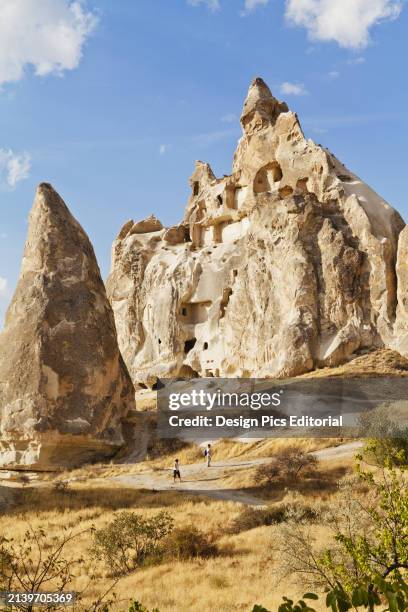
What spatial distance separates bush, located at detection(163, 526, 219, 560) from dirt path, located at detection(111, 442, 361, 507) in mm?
3188

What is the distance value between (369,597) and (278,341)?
23.9 meters

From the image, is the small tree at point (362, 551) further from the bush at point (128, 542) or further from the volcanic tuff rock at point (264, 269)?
the volcanic tuff rock at point (264, 269)

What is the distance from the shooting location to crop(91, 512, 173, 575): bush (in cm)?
988

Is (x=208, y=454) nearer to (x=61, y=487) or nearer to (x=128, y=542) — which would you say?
(x=61, y=487)

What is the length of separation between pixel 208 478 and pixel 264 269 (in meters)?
15.4

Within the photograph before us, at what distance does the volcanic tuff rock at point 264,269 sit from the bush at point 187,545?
14932 millimetres

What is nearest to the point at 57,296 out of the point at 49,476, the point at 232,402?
the point at 49,476

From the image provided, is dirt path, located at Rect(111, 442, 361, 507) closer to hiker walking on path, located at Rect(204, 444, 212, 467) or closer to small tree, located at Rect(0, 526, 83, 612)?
hiker walking on path, located at Rect(204, 444, 212, 467)

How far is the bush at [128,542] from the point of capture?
9.88 metres

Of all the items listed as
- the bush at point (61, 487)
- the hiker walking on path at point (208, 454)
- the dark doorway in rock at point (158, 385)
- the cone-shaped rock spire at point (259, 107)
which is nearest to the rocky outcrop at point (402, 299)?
the hiker walking on path at point (208, 454)

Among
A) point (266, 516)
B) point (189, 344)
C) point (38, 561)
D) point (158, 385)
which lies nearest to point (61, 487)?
point (266, 516)

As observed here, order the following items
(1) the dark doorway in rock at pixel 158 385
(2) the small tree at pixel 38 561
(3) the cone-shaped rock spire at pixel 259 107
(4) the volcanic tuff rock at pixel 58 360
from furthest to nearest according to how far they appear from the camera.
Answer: (3) the cone-shaped rock spire at pixel 259 107
(1) the dark doorway in rock at pixel 158 385
(4) the volcanic tuff rock at pixel 58 360
(2) the small tree at pixel 38 561

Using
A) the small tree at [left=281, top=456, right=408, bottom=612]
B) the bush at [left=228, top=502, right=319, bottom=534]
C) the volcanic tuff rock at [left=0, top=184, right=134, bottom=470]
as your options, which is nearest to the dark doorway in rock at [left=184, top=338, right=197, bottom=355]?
the volcanic tuff rock at [left=0, top=184, right=134, bottom=470]

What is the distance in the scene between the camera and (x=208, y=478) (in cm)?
1633
